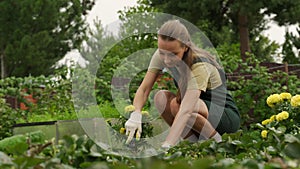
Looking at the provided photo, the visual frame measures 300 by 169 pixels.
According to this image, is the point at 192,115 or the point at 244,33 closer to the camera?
the point at 192,115

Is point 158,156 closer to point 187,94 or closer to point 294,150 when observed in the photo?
point 294,150

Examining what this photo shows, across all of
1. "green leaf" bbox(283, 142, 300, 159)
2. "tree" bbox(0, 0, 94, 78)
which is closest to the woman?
"green leaf" bbox(283, 142, 300, 159)

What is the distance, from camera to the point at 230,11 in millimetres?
11461

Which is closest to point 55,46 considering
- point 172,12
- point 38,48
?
point 38,48

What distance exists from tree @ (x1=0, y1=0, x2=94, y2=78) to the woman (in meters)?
10.9

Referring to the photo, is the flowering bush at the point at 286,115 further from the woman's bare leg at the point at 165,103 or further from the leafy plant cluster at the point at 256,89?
the leafy plant cluster at the point at 256,89

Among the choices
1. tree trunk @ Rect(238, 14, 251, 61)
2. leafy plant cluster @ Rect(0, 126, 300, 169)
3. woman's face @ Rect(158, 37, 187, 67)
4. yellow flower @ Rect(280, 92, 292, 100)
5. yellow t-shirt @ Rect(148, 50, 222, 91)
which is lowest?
leafy plant cluster @ Rect(0, 126, 300, 169)

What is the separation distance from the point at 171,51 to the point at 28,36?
1137 cm

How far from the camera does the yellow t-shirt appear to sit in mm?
2467

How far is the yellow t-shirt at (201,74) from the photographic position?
247 centimetres

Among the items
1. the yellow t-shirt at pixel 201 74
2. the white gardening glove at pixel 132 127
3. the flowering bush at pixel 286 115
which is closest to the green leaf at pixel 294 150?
the flowering bush at pixel 286 115

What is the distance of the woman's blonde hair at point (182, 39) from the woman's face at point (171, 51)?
0.06 ft

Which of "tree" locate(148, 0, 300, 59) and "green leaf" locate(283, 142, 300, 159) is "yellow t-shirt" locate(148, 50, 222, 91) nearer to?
"green leaf" locate(283, 142, 300, 159)

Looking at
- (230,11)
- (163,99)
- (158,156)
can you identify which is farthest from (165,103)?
(230,11)
